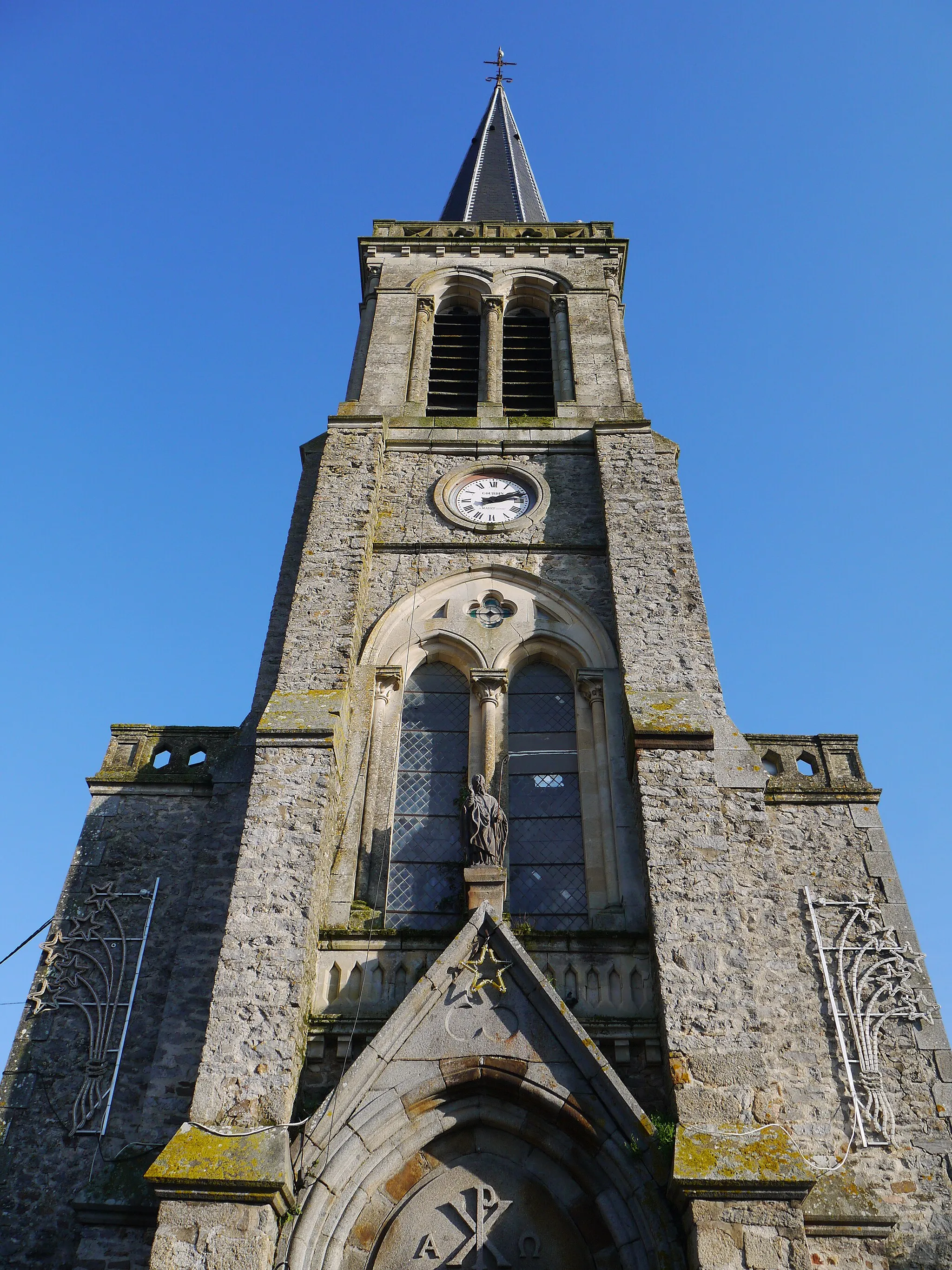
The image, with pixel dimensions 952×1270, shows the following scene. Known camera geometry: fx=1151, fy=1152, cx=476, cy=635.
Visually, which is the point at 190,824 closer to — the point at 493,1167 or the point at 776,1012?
the point at 493,1167

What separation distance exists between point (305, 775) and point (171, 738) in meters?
2.63

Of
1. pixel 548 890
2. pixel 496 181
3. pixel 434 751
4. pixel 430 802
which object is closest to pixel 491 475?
pixel 434 751

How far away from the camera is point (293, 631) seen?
11.8 meters

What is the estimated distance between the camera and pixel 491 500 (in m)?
14.4

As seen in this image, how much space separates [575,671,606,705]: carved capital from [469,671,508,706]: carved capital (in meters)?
0.79

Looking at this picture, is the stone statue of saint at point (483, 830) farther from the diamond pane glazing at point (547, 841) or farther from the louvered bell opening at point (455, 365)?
the louvered bell opening at point (455, 365)

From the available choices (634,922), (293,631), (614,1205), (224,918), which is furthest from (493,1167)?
(293,631)

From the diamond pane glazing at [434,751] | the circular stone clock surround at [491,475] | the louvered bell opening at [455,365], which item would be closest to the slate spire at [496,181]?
the louvered bell opening at [455,365]

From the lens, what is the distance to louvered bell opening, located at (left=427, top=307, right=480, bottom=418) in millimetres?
16625

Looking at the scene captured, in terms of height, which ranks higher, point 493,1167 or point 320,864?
point 320,864

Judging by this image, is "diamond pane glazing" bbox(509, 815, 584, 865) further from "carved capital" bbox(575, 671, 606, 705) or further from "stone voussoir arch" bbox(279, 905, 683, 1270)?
"stone voussoir arch" bbox(279, 905, 683, 1270)

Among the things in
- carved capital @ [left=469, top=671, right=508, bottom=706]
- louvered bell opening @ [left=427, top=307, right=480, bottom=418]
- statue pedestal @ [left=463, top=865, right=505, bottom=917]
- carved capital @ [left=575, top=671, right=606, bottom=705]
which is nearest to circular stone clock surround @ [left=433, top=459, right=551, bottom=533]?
louvered bell opening @ [left=427, top=307, right=480, bottom=418]

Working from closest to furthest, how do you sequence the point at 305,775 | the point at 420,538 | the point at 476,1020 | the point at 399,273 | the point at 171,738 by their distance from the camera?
the point at 476,1020 < the point at 305,775 < the point at 171,738 < the point at 420,538 < the point at 399,273

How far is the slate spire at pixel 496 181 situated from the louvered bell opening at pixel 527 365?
5.32m
